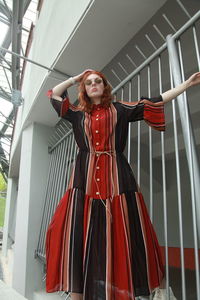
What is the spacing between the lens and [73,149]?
243 centimetres

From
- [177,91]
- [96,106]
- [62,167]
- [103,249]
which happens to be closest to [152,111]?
[177,91]

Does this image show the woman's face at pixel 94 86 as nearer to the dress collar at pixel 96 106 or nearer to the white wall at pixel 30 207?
the dress collar at pixel 96 106

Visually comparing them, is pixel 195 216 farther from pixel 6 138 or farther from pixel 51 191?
pixel 6 138

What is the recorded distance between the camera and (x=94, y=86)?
1.14 metres

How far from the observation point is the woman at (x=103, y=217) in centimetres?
90

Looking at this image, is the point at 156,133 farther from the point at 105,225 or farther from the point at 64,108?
the point at 105,225

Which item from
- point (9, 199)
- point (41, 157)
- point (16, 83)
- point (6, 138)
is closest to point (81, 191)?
point (41, 157)

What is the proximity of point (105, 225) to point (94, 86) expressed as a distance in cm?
57

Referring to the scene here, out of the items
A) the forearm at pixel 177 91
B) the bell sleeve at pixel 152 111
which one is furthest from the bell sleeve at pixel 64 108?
the forearm at pixel 177 91

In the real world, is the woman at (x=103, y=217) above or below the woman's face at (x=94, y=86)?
below

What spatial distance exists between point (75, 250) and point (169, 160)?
9.75 feet

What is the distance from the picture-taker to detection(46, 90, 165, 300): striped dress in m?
0.90

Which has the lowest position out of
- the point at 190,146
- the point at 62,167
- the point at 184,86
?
the point at 190,146

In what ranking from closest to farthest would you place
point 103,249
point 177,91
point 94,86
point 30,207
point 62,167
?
point 103,249 → point 177,91 → point 94,86 → point 62,167 → point 30,207
